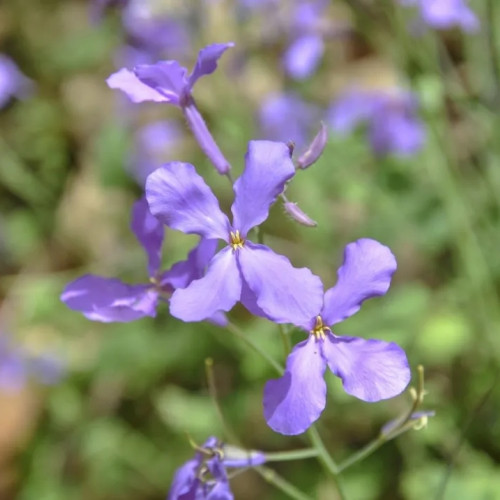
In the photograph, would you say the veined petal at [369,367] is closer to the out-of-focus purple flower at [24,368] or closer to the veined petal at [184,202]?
the veined petal at [184,202]

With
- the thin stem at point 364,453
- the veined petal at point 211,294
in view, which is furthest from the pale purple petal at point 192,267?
the thin stem at point 364,453

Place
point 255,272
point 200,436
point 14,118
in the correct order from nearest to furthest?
point 255,272
point 200,436
point 14,118

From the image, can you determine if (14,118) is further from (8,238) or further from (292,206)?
(292,206)

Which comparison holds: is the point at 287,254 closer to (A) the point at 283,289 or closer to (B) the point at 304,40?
(B) the point at 304,40

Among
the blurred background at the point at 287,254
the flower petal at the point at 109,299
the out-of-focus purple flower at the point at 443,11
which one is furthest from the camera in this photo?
the blurred background at the point at 287,254

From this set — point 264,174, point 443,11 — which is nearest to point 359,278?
point 264,174

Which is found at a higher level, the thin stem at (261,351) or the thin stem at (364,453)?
the thin stem at (261,351)

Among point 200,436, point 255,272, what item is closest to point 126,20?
point 200,436
